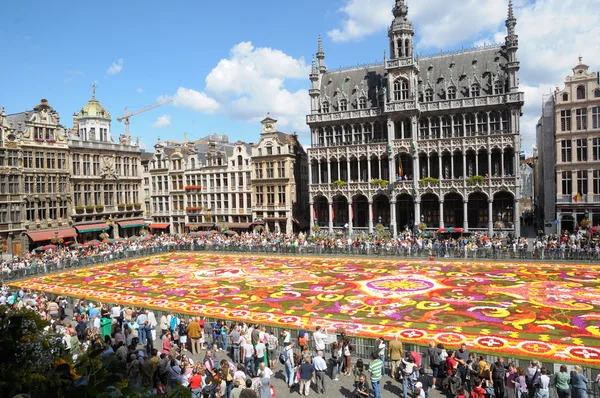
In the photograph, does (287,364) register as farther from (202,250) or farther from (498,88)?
(498,88)

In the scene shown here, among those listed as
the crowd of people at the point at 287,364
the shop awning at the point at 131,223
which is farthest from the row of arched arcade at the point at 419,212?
the crowd of people at the point at 287,364

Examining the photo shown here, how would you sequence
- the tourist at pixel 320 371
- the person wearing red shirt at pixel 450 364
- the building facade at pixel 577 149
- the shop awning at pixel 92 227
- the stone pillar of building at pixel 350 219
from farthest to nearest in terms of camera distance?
the shop awning at pixel 92 227
the stone pillar of building at pixel 350 219
the building facade at pixel 577 149
the tourist at pixel 320 371
the person wearing red shirt at pixel 450 364

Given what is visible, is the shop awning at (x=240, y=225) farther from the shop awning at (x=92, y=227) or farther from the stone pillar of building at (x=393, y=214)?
the stone pillar of building at (x=393, y=214)

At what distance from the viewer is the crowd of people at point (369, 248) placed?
34.6 metres

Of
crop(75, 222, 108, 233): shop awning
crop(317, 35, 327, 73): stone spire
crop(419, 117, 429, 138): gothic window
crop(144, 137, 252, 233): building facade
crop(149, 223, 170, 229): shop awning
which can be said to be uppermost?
crop(317, 35, 327, 73): stone spire

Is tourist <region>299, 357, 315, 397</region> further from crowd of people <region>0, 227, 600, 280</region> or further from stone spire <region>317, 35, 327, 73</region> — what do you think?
stone spire <region>317, 35, 327, 73</region>

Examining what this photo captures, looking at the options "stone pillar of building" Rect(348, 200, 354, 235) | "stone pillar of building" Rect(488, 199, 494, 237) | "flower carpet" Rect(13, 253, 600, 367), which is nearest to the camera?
"flower carpet" Rect(13, 253, 600, 367)

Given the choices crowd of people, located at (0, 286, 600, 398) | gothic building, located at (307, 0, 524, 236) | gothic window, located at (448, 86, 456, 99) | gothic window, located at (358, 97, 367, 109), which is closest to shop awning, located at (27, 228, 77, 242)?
gothic building, located at (307, 0, 524, 236)

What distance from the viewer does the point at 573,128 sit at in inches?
1844

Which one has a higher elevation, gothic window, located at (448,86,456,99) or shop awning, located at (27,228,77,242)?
gothic window, located at (448,86,456,99)

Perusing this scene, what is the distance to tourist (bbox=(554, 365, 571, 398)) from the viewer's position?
12.4 m

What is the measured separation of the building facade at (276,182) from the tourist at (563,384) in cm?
4831

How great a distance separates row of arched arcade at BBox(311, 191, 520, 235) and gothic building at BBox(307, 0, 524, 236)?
0.38 feet

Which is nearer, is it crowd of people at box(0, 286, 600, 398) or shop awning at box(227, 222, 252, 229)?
crowd of people at box(0, 286, 600, 398)
